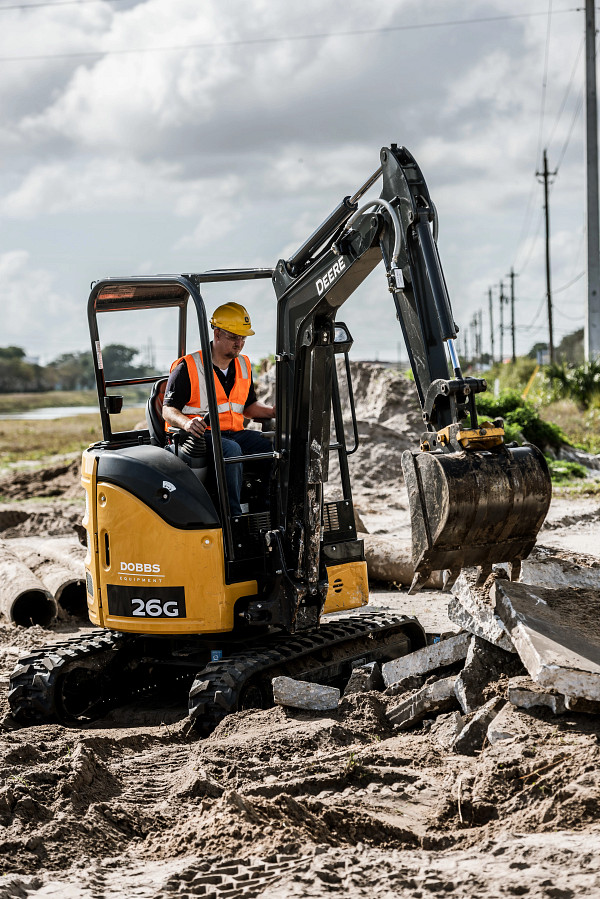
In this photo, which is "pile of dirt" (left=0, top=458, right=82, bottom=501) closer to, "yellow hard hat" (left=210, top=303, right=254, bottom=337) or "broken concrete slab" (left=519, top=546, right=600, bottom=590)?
"broken concrete slab" (left=519, top=546, right=600, bottom=590)

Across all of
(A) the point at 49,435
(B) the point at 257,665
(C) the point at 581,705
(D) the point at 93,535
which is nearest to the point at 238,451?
(D) the point at 93,535

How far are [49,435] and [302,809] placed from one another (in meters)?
42.9

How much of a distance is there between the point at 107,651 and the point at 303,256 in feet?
10.3

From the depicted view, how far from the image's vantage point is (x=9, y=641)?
945 cm

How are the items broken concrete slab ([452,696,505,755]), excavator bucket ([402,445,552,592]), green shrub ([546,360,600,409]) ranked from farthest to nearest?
green shrub ([546,360,600,409]) < broken concrete slab ([452,696,505,755]) < excavator bucket ([402,445,552,592])

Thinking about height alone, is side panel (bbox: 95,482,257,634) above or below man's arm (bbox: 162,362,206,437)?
below

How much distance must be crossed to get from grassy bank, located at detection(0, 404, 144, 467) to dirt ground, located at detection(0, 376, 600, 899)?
19.5 m

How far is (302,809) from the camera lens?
4648 mm

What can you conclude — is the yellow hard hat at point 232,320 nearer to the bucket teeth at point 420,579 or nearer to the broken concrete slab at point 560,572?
the bucket teeth at point 420,579

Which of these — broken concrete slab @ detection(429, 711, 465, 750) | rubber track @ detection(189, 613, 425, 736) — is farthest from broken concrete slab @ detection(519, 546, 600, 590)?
broken concrete slab @ detection(429, 711, 465, 750)

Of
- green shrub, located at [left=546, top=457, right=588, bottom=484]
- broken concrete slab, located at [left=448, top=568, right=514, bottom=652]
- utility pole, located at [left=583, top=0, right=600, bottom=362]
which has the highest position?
utility pole, located at [left=583, top=0, right=600, bottom=362]

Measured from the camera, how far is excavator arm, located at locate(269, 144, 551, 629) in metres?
5.03

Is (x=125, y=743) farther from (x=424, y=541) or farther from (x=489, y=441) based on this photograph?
(x=489, y=441)

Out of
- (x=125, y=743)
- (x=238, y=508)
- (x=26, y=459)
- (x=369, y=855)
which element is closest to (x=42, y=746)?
(x=125, y=743)
